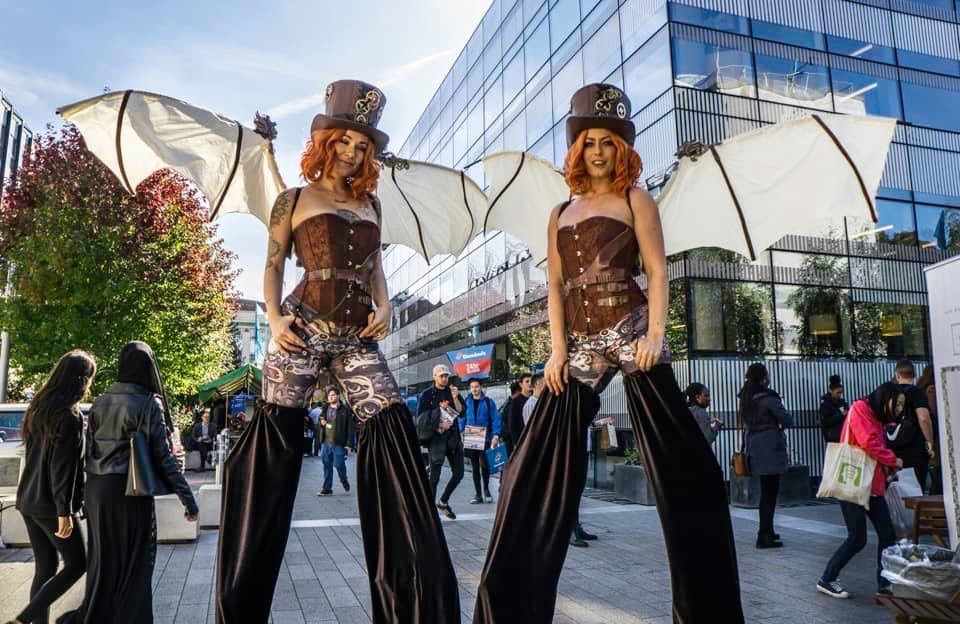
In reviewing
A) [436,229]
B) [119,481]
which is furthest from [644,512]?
[119,481]

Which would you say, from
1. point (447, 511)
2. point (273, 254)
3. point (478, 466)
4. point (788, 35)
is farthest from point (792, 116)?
point (273, 254)

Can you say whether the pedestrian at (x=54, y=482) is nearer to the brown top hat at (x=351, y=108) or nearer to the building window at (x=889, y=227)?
the brown top hat at (x=351, y=108)

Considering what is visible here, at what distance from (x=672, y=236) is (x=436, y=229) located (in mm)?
1622

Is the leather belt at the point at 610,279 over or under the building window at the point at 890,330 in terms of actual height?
under

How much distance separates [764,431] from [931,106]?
14142mm

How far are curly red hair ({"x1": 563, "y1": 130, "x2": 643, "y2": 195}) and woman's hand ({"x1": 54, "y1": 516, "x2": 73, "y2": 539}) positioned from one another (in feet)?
12.3

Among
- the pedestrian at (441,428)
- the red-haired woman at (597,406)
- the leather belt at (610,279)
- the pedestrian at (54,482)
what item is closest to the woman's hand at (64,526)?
the pedestrian at (54,482)

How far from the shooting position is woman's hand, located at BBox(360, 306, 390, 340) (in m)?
3.08

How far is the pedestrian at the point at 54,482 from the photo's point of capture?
4.35 metres

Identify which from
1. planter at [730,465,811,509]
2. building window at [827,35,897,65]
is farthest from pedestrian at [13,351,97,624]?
building window at [827,35,897,65]

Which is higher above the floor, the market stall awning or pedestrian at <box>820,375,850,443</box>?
the market stall awning

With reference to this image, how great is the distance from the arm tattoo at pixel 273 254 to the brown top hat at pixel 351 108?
22.4 inches

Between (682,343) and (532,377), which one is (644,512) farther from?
(682,343)

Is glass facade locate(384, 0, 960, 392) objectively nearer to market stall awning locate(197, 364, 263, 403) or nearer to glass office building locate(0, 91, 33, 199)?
market stall awning locate(197, 364, 263, 403)
